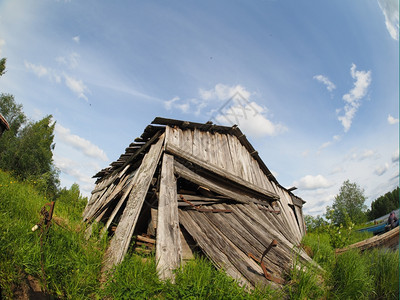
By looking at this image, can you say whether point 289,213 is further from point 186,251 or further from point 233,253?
point 186,251

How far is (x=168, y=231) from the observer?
3770mm

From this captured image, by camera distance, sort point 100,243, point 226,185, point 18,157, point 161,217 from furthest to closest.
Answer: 1. point 18,157
2. point 226,185
3. point 161,217
4. point 100,243

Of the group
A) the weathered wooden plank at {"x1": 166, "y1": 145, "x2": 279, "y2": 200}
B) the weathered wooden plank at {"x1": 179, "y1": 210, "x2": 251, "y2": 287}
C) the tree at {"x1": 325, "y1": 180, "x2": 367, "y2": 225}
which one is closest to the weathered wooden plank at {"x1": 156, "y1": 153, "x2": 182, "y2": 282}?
the weathered wooden plank at {"x1": 179, "y1": 210, "x2": 251, "y2": 287}

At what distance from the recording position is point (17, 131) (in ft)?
103

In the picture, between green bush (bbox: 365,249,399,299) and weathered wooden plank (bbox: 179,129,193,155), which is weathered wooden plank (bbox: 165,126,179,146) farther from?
green bush (bbox: 365,249,399,299)

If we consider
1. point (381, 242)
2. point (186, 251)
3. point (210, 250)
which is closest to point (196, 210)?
point (186, 251)

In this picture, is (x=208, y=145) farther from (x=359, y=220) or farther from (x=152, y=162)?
(x=359, y=220)

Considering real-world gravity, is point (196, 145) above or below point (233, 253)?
above

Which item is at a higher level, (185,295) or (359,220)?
(185,295)

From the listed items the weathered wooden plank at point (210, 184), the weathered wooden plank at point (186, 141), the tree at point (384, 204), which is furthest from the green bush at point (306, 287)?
the tree at point (384, 204)

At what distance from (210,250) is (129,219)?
160cm

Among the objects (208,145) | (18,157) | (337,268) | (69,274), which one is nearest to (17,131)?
(18,157)

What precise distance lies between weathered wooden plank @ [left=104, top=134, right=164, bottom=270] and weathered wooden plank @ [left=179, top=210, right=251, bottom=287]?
0.99 meters

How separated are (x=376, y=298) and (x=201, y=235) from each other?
323 cm
